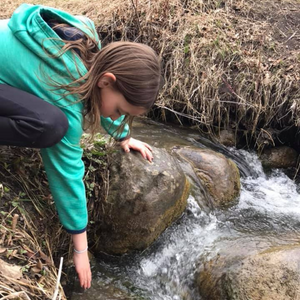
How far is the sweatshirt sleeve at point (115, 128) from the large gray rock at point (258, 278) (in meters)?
1.04

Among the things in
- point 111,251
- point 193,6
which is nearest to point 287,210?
point 111,251

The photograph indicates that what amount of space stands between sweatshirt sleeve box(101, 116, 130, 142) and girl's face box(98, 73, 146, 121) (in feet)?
1.15

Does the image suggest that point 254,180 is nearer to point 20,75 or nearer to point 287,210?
point 287,210

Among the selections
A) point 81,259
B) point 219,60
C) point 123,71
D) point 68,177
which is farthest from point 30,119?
point 219,60

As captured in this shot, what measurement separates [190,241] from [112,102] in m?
1.38

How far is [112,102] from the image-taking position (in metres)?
1.58

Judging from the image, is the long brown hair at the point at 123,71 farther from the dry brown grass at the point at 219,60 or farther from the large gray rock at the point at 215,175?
the dry brown grass at the point at 219,60

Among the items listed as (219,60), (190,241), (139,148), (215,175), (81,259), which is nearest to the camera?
(81,259)

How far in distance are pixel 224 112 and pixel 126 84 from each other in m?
2.55

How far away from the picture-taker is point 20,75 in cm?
154

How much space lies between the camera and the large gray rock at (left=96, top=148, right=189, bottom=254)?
2.21 m

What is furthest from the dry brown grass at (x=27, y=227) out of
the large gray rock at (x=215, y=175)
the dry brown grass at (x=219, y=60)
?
the dry brown grass at (x=219, y=60)

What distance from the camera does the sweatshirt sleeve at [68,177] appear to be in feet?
5.21

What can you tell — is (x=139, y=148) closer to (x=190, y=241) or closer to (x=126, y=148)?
(x=126, y=148)
